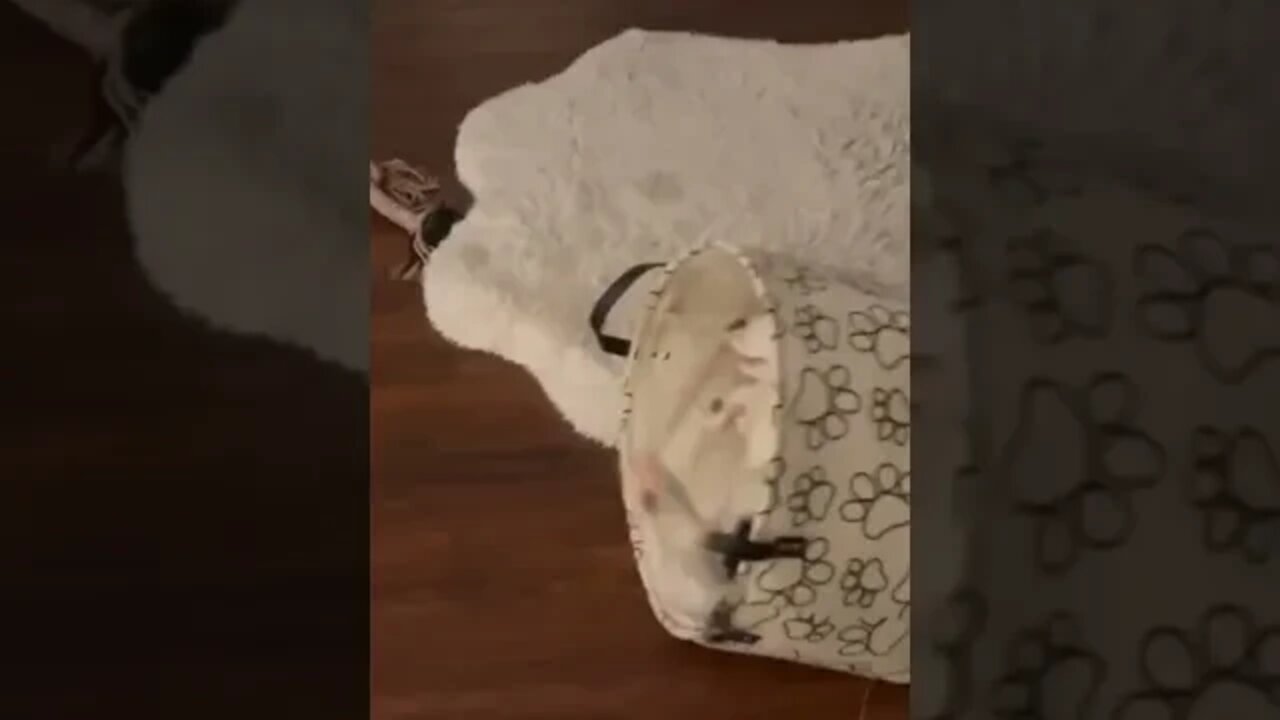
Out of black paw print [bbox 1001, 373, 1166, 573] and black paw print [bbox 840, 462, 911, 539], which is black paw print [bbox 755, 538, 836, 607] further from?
black paw print [bbox 1001, 373, 1166, 573]

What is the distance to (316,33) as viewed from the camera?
410 millimetres

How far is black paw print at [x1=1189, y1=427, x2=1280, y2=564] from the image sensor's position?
461 millimetres

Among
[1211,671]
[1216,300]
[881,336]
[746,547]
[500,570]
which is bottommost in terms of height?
[500,570]

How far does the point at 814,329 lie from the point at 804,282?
4cm

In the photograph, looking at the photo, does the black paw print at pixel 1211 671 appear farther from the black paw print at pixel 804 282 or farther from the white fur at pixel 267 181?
the black paw print at pixel 804 282

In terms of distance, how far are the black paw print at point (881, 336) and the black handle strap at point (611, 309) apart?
0.21m

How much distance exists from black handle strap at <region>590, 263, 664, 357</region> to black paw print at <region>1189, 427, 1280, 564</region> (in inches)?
25.3

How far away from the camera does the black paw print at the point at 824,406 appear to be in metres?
0.91

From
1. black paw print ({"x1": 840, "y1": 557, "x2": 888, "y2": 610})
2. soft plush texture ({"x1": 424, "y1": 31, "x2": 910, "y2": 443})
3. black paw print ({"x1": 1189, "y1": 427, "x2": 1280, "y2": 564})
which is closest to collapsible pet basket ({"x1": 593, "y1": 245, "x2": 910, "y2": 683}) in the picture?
black paw print ({"x1": 840, "y1": 557, "x2": 888, "y2": 610})

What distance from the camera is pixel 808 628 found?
0.97 metres

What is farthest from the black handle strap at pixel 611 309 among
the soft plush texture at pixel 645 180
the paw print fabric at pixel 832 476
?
the paw print fabric at pixel 832 476

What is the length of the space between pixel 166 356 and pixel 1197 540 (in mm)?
332

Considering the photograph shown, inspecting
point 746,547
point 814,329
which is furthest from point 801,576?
point 814,329

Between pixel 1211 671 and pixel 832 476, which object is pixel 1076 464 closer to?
pixel 1211 671
